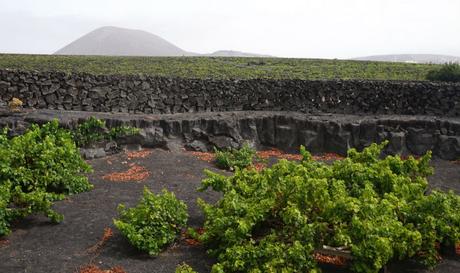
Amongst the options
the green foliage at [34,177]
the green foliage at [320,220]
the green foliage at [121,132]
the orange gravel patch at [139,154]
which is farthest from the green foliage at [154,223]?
the green foliage at [121,132]

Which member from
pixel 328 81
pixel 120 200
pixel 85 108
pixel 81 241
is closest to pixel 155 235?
pixel 81 241

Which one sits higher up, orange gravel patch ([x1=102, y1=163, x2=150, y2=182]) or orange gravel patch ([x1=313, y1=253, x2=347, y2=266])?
orange gravel patch ([x1=102, y1=163, x2=150, y2=182])

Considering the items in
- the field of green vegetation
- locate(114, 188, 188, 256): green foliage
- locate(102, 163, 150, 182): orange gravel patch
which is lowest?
locate(102, 163, 150, 182): orange gravel patch

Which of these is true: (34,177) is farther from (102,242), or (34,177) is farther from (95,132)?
(95,132)

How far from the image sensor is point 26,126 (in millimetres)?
14578

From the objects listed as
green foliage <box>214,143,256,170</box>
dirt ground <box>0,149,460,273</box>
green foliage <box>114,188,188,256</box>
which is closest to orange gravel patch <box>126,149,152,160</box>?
dirt ground <box>0,149,460,273</box>

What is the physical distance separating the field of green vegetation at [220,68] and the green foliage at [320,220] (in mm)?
15821

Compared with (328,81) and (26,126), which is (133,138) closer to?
(26,126)

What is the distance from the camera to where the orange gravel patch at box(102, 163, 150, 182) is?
501 inches

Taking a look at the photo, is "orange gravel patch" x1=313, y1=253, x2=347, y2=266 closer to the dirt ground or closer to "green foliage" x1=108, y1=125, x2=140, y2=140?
the dirt ground

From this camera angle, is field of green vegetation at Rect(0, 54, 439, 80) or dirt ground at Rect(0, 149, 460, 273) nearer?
dirt ground at Rect(0, 149, 460, 273)

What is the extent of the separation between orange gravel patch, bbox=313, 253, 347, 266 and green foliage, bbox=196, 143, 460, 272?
20.8 inches

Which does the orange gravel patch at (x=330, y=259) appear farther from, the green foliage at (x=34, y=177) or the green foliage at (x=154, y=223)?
the green foliage at (x=34, y=177)

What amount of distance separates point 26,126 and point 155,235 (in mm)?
8344
